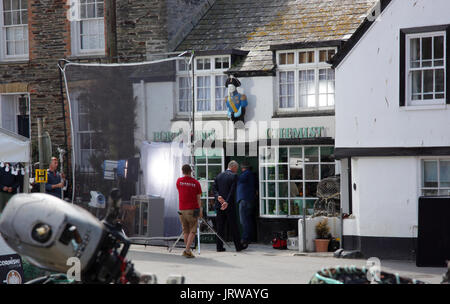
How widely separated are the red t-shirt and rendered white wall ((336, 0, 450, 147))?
362cm

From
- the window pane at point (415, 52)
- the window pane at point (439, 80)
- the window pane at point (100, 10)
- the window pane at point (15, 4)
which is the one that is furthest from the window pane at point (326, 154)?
the window pane at point (15, 4)

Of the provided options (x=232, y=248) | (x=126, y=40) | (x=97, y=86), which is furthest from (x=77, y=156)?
(x=126, y=40)

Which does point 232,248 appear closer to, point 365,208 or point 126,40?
point 365,208

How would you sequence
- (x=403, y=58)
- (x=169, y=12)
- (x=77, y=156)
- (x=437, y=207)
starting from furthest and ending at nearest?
(x=169, y=12) → (x=77, y=156) → (x=403, y=58) → (x=437, y=207)

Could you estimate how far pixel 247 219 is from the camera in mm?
21312

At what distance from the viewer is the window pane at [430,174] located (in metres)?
17.4

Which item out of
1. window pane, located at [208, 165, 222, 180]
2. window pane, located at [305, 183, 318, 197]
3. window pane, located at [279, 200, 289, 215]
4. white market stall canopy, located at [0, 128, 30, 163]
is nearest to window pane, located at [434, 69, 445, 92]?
window pane, located at [305, 183, 318, 197]

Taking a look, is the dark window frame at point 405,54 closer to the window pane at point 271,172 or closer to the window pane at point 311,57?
the window pane at point 311,57

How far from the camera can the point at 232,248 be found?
19766 millimetres

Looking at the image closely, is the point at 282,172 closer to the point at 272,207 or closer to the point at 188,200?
the point at 272,207

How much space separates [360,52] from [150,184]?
5.31 meters

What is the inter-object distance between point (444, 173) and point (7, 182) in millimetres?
8831

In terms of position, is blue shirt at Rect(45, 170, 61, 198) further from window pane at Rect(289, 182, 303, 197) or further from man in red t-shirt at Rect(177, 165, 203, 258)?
window pane at Rect(289, 182, 303, 197)

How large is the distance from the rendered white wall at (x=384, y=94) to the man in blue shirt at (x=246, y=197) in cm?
341
